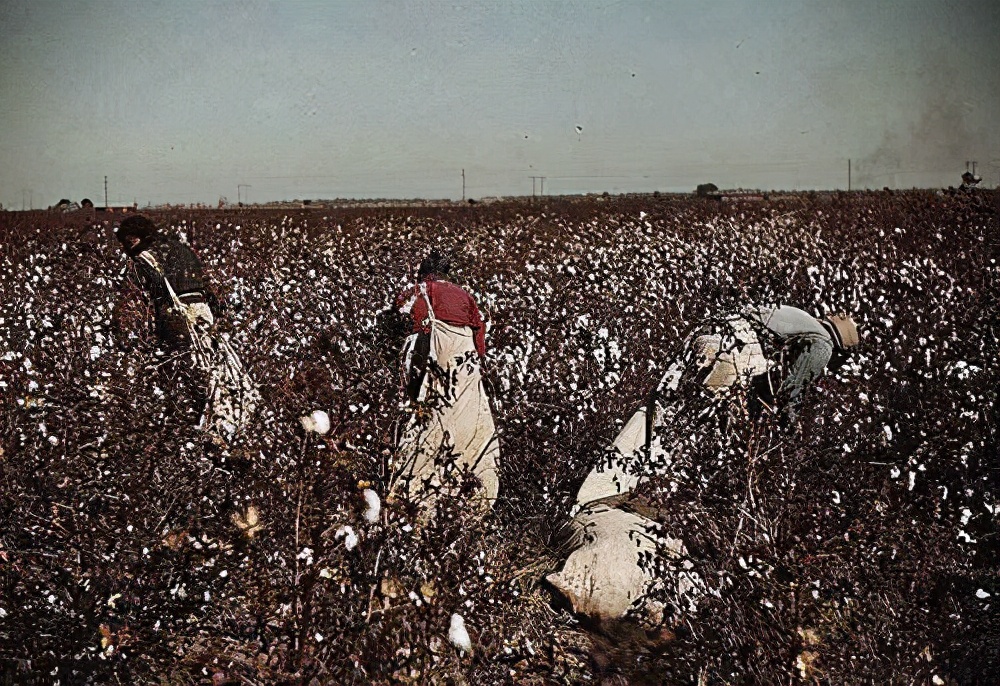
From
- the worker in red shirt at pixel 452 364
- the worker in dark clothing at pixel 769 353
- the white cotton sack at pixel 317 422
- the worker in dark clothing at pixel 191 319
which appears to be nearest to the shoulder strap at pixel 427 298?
the worker in red shirt at pixel 452 364

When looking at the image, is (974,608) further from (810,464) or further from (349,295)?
(349,295)

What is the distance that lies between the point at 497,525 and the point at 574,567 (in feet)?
1.07

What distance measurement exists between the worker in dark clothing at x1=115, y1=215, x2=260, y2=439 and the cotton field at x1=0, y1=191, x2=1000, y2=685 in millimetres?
95

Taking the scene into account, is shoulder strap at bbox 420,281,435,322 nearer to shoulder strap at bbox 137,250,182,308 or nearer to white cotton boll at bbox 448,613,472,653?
shoulder strap at bbox 137,250,182,308

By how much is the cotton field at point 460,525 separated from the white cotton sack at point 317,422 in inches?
0.5

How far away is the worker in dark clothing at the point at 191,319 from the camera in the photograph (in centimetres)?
323

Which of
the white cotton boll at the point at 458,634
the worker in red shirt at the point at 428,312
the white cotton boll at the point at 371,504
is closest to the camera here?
the white cotton boll at the point at 458,634

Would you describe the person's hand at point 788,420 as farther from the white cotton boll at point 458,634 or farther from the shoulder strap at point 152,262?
the shoulder strap at point 152,262

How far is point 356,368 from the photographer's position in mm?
3305

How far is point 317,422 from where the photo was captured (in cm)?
225

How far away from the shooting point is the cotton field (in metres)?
2.33

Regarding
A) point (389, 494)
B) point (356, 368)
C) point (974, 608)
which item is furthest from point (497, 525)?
point (974, 608)

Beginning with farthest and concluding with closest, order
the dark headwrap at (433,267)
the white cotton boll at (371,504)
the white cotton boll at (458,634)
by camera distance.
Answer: the dark headwrap at (433,267), the white cotton boll at (371,504), the white cotton boll at (458,634)

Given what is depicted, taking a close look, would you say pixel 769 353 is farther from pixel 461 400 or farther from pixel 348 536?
pixel 348 536
